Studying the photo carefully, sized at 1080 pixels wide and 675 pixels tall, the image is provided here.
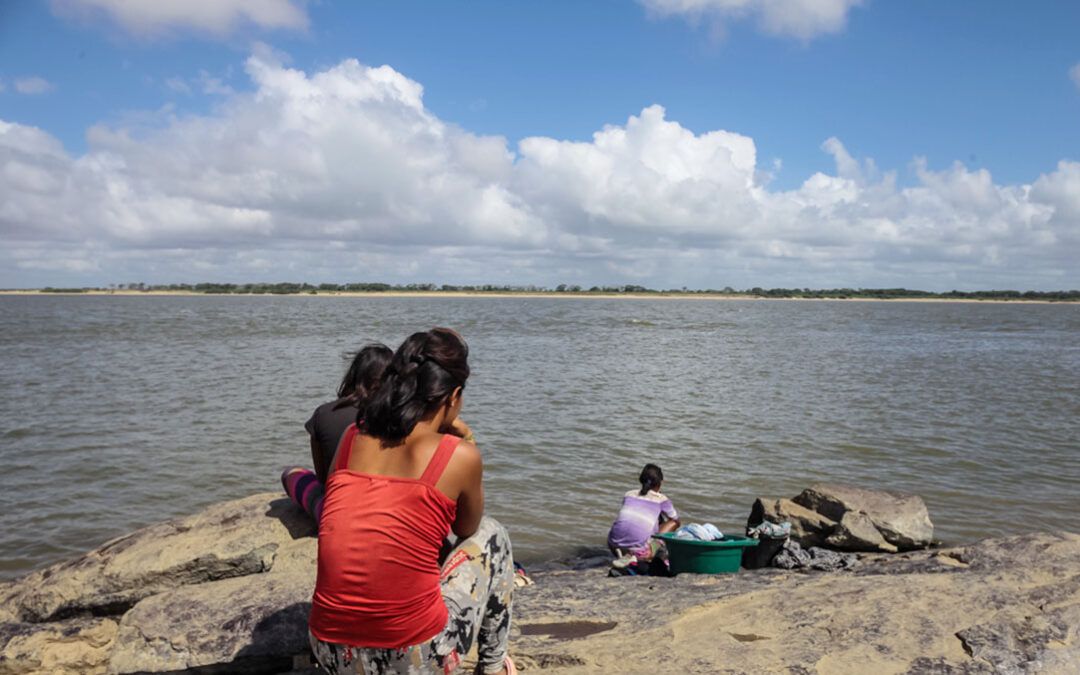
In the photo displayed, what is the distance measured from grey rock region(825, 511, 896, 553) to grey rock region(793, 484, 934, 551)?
0.53ft

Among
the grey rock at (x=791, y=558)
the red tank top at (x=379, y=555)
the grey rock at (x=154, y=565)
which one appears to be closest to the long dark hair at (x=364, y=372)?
the grey rock at (x=154, y=565)

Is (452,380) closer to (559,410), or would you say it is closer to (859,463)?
(859,463)

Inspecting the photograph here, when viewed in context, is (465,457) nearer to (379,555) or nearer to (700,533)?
(379,555)

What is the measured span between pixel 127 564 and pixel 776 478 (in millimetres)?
10043

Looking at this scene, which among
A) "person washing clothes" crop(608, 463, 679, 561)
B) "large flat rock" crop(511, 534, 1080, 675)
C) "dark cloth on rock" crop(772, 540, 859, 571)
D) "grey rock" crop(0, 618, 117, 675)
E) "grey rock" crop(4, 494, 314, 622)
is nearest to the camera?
"large flat rock" crop(511, 534, 1080, 675)

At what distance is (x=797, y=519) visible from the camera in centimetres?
927

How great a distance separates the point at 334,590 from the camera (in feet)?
10.3

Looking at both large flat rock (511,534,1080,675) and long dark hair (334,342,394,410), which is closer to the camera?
large flat rock (511,534,1080,675)

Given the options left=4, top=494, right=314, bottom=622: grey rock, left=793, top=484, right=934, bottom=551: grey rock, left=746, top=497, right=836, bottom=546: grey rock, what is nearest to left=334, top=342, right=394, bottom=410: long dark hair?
left=4, top=494, right=314, bottom=622: grey rock

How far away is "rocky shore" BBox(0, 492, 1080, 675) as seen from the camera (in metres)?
4.65

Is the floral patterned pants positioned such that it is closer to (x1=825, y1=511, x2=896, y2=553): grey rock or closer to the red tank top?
the red tank top

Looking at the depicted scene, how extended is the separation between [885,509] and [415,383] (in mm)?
7895

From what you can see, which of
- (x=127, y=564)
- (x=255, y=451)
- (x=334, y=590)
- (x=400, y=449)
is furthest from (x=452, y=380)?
(x=255, y=451)

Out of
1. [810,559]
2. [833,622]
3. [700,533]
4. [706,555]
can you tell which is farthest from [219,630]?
[810,559]
